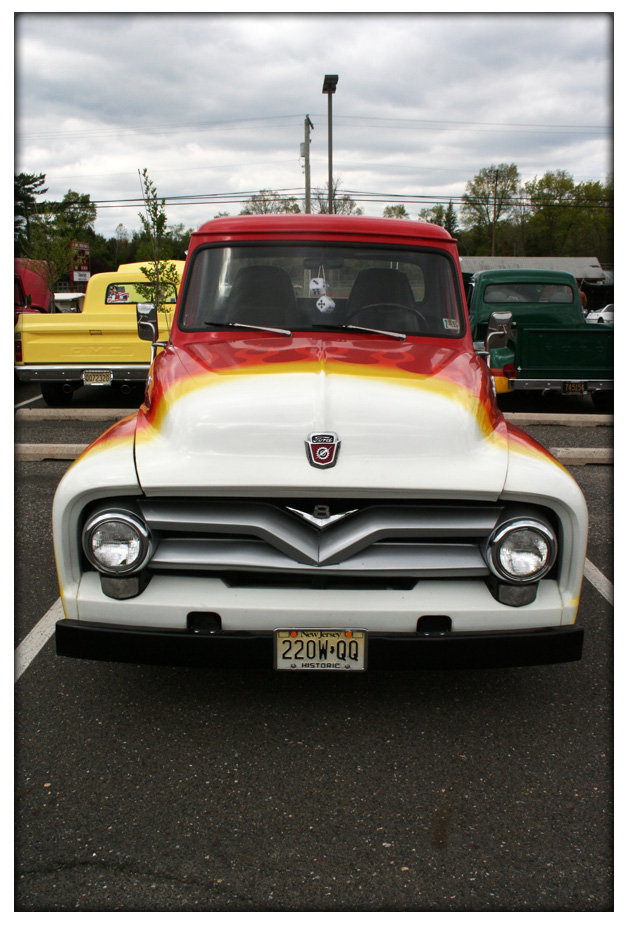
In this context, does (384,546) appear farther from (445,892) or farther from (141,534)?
(445,892)

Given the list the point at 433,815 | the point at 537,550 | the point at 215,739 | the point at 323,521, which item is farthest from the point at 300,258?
the point at 433,815

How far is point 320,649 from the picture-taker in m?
2.71

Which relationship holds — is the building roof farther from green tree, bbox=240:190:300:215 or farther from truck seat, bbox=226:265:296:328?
truck seat, bbox=226:265:296:328

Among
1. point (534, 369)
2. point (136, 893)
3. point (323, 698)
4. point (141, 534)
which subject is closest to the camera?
point (136, 893)

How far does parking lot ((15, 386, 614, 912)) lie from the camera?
2.23 metres

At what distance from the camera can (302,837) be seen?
2.43 metres

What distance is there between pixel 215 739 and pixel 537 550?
1.42 metres

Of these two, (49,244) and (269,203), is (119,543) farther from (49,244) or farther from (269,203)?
(269,203)

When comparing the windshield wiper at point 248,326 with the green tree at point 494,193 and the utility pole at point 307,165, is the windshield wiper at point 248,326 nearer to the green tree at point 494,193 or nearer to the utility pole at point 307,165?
the utility pole at point 307,165

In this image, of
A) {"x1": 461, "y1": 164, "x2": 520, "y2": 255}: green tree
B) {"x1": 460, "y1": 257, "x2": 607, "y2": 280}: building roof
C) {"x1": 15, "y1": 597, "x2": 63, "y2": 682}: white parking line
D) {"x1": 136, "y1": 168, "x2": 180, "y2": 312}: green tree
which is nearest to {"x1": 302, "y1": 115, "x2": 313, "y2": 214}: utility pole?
{"x1": 460, "y1": 257, "x2": 607, "y2": 280}: building roof

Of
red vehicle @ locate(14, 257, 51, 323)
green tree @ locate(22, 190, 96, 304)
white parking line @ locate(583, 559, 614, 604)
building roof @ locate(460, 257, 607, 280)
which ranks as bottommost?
white parking line @ locate(583, 559, 614, 604)

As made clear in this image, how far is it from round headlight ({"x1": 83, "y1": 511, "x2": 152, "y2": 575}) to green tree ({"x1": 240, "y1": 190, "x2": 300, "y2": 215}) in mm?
45123

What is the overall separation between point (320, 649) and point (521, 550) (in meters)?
0.80

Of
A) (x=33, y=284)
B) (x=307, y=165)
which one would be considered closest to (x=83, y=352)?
(x=33, y=284)
